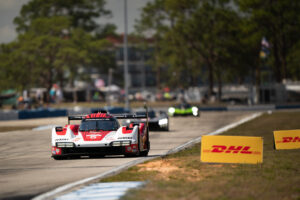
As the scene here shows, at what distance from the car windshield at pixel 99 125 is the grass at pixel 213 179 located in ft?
6.13

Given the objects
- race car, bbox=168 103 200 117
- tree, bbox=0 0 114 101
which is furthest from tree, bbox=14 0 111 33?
race car, bbox=168 103 200 117

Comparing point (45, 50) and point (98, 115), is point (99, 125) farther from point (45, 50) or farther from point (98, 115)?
point (45, 50)

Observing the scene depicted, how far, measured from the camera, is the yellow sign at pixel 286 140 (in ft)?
54.7

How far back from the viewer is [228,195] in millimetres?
9133

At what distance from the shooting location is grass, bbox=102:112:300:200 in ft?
30.2

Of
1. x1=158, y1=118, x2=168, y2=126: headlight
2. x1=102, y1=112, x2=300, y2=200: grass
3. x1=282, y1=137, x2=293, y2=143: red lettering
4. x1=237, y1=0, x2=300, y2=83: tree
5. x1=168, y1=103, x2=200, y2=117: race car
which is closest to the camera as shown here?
x1=102, y1=112, x2=300, y2=200: grass

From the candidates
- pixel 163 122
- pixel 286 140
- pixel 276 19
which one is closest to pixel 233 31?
pixel 276 19

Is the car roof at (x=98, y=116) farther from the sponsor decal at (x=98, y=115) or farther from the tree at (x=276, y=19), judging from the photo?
the tree at (x=276, y=19)

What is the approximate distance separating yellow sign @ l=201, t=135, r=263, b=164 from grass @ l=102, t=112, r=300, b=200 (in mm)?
152

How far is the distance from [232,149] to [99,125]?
442 centimetres

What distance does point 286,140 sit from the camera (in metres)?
16.9

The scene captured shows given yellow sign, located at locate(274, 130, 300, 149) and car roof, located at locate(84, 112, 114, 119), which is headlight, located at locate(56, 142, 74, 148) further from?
yellow sign, located at locate(274, 130, 300, 149)

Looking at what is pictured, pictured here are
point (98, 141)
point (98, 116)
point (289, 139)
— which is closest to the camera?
point (98, 141)

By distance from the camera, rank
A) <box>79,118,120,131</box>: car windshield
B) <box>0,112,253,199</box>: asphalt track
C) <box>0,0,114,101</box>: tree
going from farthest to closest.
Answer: <box>0,0,114,101</box>: tree
<box>79,118,120,131</box>: car windshield
<box>0,112,253,199</box>: asphalt track
